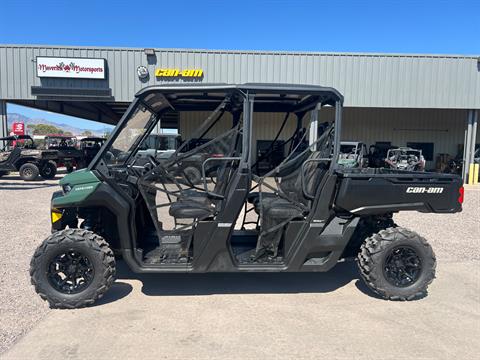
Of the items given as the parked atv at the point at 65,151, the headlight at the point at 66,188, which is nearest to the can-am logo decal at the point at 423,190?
the headlight at the point at 66,188

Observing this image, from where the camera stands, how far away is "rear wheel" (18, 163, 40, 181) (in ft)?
48.7

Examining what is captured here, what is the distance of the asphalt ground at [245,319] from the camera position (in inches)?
110

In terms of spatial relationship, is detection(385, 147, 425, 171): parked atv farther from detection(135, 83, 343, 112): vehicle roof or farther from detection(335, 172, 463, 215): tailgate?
detection(135, 83, 343, 112): vehicle roof

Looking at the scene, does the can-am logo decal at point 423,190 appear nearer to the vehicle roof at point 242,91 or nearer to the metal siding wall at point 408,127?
the vehicle roof at point 242,91

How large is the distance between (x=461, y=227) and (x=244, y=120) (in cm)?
589

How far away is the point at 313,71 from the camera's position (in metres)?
15.9

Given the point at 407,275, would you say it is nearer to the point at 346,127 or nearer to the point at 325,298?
the point at 325,298

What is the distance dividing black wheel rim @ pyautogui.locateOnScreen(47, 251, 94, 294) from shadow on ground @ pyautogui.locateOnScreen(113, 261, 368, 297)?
25.3 inches

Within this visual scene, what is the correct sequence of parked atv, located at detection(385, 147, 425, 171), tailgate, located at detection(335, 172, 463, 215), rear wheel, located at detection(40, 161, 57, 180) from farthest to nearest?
parked atv, located at detection(385, 147, 425, 171) < rear wheel, located at detection(40, 161, 57, 180) < tailgate, located at detection(335, 172, 463, 215)

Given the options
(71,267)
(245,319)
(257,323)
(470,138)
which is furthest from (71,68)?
(470,138)

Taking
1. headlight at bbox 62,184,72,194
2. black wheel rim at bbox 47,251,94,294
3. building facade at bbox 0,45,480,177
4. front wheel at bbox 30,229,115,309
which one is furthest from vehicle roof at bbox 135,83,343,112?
building facade at bbox 0,45,480,177

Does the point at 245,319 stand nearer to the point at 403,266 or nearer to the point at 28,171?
the point at 403,266

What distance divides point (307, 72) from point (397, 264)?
13.3 m

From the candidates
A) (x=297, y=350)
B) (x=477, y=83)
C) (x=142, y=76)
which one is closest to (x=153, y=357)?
(x=297, y=350)
